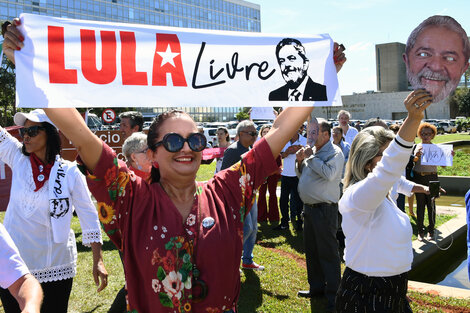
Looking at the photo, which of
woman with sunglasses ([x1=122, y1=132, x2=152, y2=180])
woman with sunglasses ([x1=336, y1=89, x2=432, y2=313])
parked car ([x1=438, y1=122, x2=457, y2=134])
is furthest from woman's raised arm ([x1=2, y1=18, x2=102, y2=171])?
parked car ([x1=438, y1=122, x2=457, y2=134])

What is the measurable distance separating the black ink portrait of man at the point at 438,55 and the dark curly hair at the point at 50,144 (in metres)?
2.69

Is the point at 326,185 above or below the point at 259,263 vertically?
above

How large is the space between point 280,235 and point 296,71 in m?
5.56

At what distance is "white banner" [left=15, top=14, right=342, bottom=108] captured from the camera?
6.22 ft

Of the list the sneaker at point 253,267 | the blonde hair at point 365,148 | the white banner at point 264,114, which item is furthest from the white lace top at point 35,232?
the white banner at point 264,114

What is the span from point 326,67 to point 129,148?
93.7 inches

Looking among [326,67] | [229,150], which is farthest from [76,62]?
[229,150]

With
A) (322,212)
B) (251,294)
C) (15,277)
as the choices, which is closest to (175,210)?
(15,277)

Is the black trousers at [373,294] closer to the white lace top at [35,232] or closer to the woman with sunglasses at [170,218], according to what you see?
the woman with sunglasses at [170,218]

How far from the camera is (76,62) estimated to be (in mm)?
1990

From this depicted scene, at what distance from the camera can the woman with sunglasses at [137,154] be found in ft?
13.2

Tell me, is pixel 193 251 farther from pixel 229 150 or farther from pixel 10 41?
pixel 229 150

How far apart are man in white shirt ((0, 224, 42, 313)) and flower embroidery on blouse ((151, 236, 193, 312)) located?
527 mm

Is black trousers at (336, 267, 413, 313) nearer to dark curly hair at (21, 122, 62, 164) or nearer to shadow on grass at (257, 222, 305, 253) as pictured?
dark curly hair at (21, 122, 62, 164)
